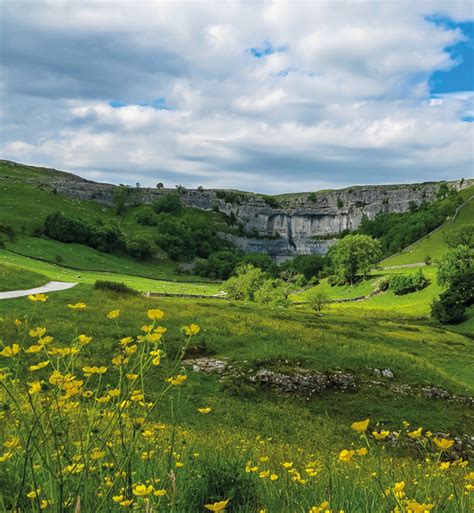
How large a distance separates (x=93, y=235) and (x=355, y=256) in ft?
267

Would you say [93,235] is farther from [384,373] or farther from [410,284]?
[384,373]

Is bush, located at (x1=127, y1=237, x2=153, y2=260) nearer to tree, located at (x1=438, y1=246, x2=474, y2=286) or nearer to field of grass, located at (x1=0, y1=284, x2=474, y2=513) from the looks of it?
tree, located at (x1=438, y1=246, x2=474, y2=286)

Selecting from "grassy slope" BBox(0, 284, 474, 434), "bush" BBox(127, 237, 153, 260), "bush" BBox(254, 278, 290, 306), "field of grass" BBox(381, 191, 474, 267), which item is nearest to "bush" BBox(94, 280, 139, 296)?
"grassy slope" BBox(0, 284, 474, 434)

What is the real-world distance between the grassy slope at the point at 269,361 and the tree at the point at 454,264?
4658 cm

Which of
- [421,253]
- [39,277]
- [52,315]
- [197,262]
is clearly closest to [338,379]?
[52,315]

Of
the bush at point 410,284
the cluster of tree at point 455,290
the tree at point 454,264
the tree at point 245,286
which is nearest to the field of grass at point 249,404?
the cluster of tree at point 455,290

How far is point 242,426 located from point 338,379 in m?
8.10

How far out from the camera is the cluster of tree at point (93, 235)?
445 ft

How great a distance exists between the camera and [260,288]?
76.6 metres

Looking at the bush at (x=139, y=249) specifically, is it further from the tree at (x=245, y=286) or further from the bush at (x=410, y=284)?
the bush at (x=410, y=284)

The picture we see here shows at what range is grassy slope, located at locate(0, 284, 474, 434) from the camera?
757 inches

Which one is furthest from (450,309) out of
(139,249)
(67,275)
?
(139,249)

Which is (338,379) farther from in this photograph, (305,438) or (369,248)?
(369,248)

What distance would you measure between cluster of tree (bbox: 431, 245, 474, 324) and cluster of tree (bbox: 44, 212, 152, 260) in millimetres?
102239
